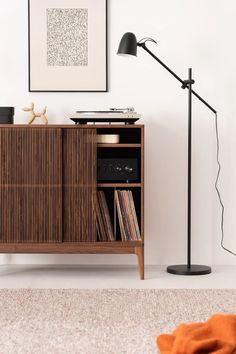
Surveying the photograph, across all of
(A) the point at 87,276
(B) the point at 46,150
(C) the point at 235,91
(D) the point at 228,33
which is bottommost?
(A) the point at 87,276

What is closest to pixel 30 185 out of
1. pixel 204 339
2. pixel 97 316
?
pixel 97 316

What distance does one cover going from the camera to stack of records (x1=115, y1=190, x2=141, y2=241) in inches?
160

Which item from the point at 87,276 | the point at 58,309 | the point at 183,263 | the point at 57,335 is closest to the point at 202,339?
the point at 57,335

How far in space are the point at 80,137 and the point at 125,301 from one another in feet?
3.91

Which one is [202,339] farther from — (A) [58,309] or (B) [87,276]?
(B) [87,276]

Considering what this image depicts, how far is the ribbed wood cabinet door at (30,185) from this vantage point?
402cm

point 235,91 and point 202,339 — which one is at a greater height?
point 235,91

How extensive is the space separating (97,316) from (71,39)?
2.16 metres

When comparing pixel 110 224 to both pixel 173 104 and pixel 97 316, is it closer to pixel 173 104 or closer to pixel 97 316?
pixel 173 104

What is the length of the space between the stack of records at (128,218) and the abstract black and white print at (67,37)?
964mm

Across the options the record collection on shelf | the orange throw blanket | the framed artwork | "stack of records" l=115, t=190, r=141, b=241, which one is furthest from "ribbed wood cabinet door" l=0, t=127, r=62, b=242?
the orange throw blanket

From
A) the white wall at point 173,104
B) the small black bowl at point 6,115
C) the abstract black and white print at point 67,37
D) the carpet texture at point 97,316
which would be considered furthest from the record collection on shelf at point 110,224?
the abstract black and white print at point 67,37

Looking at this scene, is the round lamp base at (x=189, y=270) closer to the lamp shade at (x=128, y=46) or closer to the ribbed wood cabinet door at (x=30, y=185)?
the ribbed wood cabinet door at (x=30, y=185)

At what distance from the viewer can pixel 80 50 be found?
443 cm
